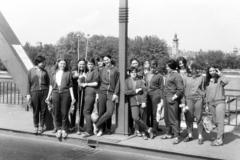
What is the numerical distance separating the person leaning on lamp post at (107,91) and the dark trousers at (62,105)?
745mm

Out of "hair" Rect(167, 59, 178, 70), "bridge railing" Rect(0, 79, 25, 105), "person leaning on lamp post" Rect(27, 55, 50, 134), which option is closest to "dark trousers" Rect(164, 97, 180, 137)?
"hair" Rect(167, 59, 178, 70)

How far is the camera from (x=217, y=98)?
6.86 metres

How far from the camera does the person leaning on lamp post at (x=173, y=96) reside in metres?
7.01

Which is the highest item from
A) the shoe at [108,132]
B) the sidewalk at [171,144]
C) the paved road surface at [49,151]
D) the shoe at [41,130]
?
the shoe at [41,130]

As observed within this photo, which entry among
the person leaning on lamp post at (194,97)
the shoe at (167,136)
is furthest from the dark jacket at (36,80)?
the person leaning on lamp post at (194,97)

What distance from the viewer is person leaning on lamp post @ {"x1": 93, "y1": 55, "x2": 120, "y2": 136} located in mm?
7535

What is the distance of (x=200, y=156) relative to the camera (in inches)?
239

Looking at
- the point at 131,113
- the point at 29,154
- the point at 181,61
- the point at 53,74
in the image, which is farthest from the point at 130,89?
the point at 29,154

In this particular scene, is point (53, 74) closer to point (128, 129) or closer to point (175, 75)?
point (128, 129)

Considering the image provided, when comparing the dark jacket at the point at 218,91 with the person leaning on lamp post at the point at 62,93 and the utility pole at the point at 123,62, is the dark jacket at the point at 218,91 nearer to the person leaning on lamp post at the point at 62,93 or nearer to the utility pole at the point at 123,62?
the utility pole at the point at 123,62

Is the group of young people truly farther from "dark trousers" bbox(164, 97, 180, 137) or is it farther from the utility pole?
the utility pole

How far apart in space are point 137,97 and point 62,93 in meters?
1.75

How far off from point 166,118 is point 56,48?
70.7 m

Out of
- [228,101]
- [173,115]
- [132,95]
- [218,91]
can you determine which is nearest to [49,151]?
[132,95]
